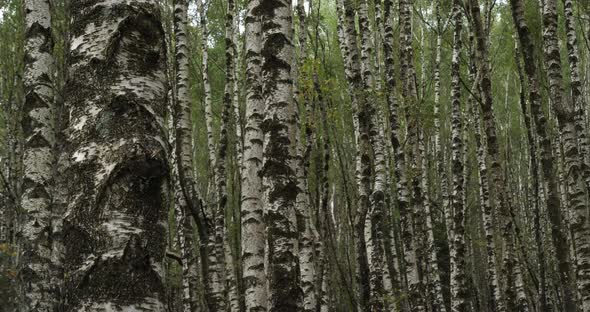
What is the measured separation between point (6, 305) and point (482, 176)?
1454cm

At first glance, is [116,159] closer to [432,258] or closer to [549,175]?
[549,175]

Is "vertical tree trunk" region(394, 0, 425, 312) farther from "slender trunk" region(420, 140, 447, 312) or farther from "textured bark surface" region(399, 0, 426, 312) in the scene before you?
"slender trunk" region(420, 140, 447, 312)

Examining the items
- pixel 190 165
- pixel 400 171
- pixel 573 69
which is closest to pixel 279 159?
pixel 190 165

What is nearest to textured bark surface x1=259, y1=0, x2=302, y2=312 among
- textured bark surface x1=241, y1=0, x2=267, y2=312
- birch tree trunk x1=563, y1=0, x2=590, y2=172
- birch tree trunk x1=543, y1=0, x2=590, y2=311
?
textured bark surface x1=241, y1=0, x2=267, y2=312

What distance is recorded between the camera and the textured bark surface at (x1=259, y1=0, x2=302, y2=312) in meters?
3.64

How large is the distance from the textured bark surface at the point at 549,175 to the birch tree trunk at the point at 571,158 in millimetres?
147

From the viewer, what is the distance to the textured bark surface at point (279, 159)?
3643mm

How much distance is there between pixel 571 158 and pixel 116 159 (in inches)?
234

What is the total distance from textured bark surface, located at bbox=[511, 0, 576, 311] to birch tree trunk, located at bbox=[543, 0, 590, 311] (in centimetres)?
15

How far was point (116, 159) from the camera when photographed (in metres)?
1.51

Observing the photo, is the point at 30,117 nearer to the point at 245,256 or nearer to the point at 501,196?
the point at 245,256

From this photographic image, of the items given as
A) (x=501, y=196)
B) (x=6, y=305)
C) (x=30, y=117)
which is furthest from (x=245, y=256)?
(x=6, y=305)

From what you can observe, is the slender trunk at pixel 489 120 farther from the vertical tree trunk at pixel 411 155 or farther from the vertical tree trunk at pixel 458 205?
the vertical tree trunk at pixel 458 205

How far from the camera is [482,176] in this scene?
38.4 feet
